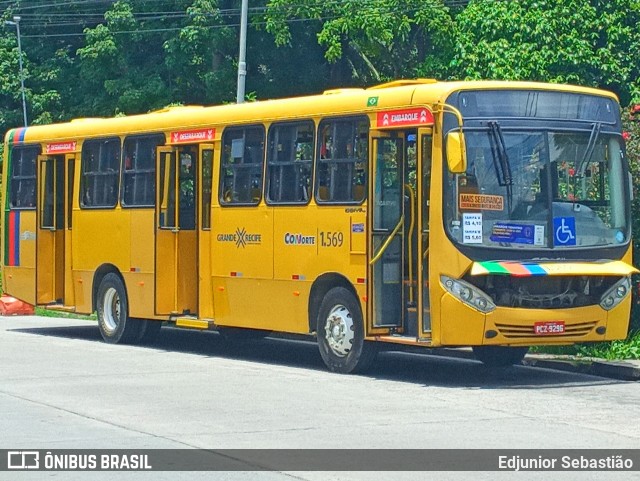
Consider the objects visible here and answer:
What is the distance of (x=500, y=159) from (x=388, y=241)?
158 cm

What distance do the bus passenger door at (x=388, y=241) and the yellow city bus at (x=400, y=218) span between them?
0.02 meters

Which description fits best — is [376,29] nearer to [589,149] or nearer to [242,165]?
[242,165]

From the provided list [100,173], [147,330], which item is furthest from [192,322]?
[100,173]

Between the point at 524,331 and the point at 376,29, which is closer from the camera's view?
the point at 524,331

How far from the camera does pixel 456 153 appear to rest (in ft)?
50.4

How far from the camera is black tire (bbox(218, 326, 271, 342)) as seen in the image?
2050 centimetres

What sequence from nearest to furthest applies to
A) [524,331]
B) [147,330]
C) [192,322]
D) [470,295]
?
1. [470,295]
2. [524,331]
3. [192,322]
4. [147,330]

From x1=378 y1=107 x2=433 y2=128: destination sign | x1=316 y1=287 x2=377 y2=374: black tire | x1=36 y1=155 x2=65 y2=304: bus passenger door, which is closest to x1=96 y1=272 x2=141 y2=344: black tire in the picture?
x1=36 y1=155 x2=65 y2=304: bus passenger door

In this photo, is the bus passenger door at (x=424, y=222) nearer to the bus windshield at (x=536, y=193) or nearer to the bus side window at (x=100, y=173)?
the bus windshield at (x=536, y=193)

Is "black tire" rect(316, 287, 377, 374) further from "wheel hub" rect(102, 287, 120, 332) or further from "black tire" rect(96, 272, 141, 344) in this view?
"wheel hub" rect(102, 287, 120, 332)

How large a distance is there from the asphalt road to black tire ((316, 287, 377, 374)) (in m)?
0.21

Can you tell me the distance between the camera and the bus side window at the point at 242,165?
18781mm

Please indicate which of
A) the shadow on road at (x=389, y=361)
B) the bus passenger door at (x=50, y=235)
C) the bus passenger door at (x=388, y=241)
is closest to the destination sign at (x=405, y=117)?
the bus passenger door at (x=388, y=241)

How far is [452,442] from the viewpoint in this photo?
11.7m
